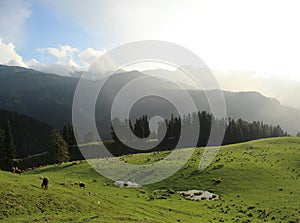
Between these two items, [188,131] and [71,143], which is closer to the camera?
[71,143]

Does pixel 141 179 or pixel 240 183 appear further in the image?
pixel 141 179

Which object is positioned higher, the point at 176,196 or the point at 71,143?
the point at 176,196

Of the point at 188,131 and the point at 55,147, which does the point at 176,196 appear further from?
the point at 188,131

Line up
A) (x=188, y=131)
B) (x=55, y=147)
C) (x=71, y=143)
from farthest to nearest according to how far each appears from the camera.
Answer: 1. (x=188, y=131)
2. (x=71, y=143)
3. (x=55, y=147)

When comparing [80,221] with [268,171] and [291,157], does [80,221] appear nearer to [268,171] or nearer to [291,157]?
[268,171]

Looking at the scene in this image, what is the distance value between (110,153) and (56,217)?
101 meters

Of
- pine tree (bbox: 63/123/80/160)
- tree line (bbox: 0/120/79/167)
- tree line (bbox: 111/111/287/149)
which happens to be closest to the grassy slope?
tree line (bbox: 0/120/79/167)

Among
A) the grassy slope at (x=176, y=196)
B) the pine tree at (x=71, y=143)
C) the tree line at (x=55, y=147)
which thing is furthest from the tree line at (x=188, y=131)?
the grassy slope at (x=176, y=196)

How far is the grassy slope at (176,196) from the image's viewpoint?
2678 centimetres

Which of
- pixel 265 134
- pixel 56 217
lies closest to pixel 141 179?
pixel 56 217

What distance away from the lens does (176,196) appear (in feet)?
140

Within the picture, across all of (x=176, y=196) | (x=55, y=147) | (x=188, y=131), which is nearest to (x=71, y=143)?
(x=55, y=147)

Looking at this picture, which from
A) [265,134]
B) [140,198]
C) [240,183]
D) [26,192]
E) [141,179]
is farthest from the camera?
[265,134]

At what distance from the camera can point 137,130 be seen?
13888cm
